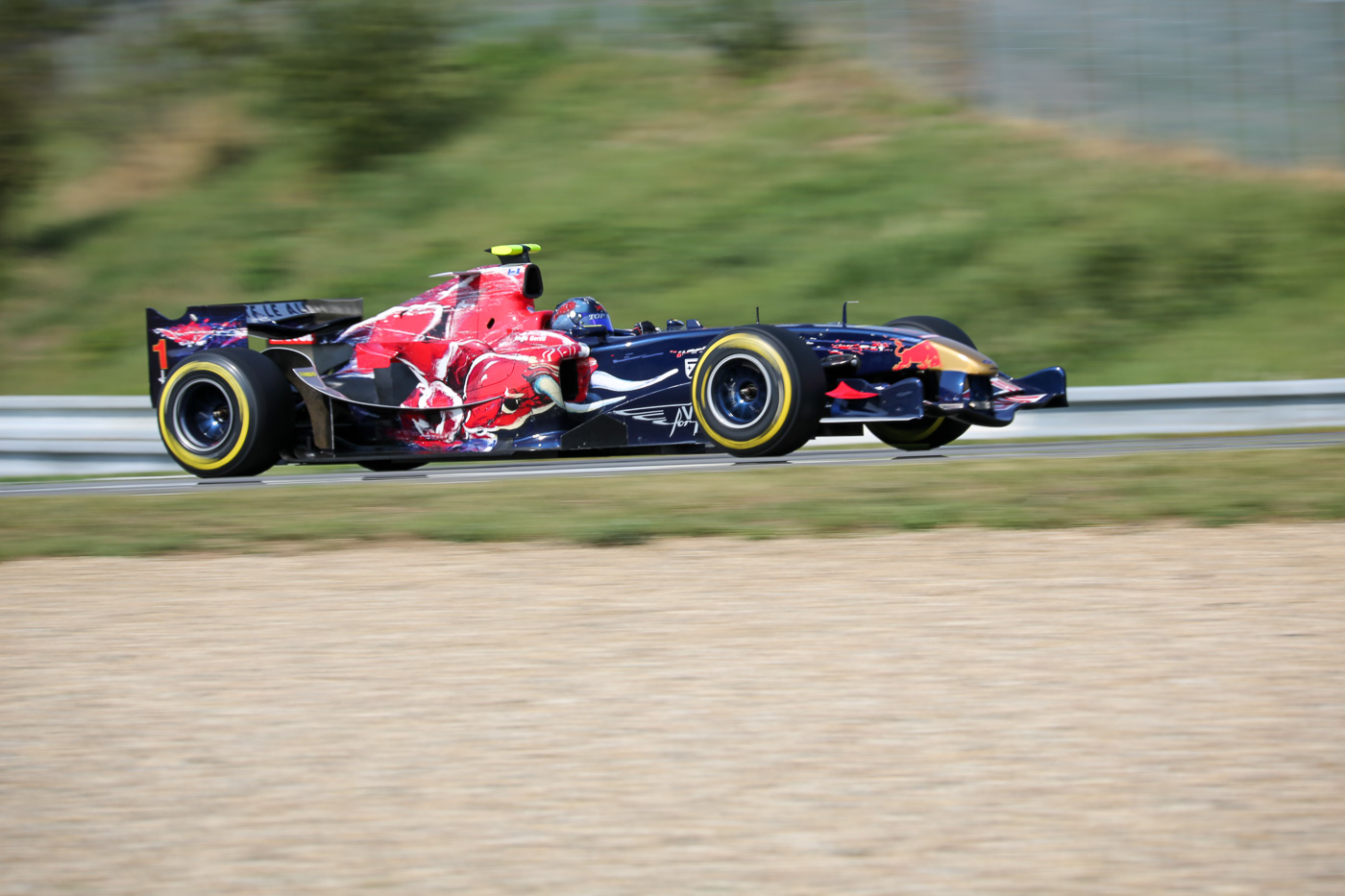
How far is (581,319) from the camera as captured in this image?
889 centimetres

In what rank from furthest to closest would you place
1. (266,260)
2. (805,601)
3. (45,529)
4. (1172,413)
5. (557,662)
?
1. (266,260)
2. (1172,413)
3. (45,529)
4. (805,601)
5. (557,662)

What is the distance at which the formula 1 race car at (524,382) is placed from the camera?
8016mm

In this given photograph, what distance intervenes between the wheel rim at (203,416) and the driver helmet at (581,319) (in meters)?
2.45

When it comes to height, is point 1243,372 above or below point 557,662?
above

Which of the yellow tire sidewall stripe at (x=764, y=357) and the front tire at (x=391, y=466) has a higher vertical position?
the yellow tire sidewall stripe at (x=764, y=357)

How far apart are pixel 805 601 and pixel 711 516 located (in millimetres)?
1791

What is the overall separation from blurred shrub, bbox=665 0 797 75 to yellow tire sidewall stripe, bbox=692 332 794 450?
1403 centimetres

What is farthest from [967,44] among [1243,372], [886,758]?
[886,758]

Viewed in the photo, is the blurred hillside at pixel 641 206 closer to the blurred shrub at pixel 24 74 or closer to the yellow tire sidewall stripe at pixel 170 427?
the blurred shrub at pixel 24 74

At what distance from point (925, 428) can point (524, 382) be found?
106 inches

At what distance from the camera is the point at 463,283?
923 cm

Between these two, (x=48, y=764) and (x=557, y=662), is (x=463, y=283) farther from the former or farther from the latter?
(x=48, y=764)

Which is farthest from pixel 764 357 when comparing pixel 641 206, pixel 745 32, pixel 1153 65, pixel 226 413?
pixel 745 32

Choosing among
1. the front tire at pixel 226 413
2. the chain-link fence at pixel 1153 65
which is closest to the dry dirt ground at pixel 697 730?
the front tire at pixel 226 413
